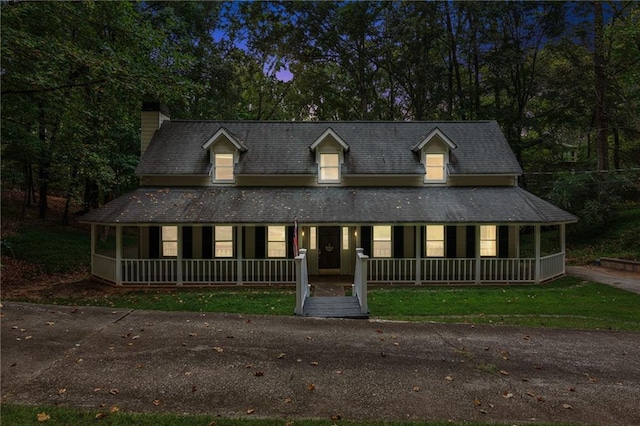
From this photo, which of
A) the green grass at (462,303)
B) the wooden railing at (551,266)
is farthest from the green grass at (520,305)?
the wooden railing at (551,266)

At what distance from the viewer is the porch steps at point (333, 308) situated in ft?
31.9

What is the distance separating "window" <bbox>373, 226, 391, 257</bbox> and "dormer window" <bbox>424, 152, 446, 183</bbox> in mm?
3409

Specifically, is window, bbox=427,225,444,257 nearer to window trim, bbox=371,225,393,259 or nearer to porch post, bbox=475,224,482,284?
porch post, bbox=475,224,482,284

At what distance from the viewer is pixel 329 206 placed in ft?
52.7

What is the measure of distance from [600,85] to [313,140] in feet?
64.5

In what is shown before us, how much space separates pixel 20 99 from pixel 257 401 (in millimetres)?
15439

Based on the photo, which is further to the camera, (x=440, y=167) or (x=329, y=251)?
(x=440, y=167)

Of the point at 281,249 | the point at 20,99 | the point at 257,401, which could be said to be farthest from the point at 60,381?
the point at 20,99

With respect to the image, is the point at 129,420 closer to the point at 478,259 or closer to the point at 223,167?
the point at 478,259

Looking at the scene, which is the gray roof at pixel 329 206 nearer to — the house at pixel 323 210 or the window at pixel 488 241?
the house at pixel 323 210

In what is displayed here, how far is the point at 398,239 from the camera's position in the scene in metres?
16.7

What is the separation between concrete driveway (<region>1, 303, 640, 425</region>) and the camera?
4.91m

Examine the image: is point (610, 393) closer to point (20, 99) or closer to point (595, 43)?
point (20, 99)

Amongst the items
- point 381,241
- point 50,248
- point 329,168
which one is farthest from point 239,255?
point 50,248
